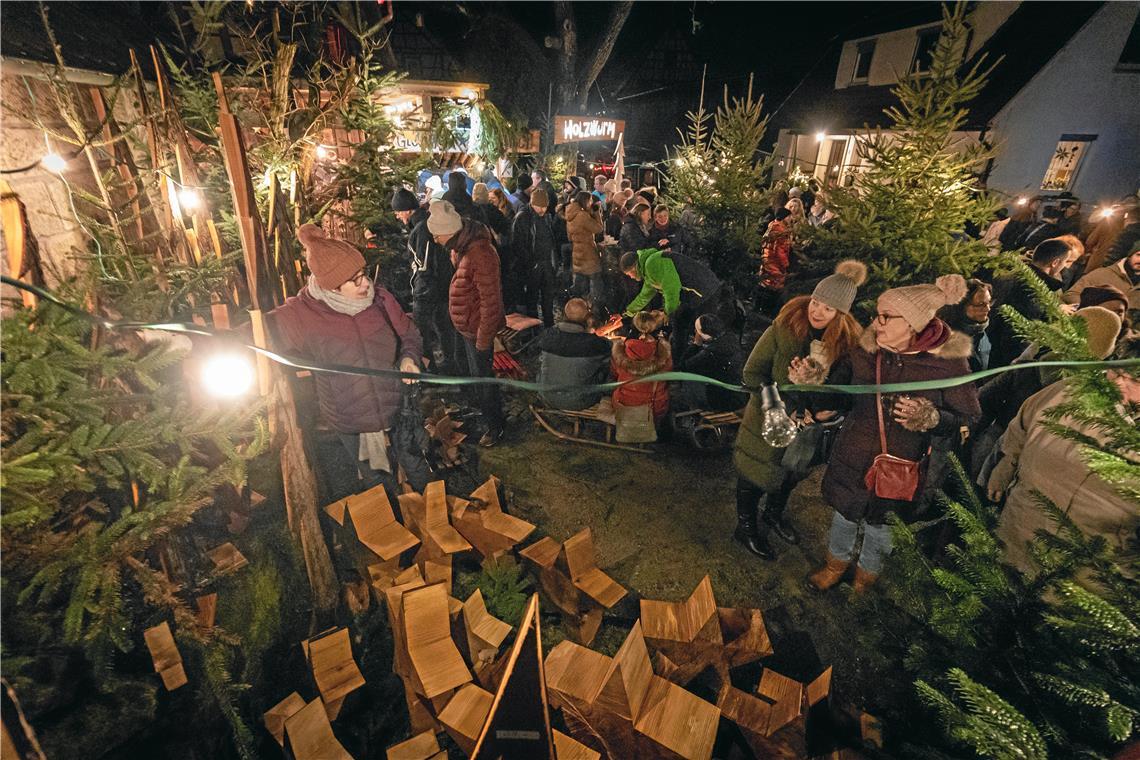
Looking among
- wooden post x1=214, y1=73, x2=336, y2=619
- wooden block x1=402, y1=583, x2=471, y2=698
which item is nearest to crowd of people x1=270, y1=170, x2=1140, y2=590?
wooden post x1=214, y1=73, x2=336, y2=619

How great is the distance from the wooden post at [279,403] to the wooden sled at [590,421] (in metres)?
2.64

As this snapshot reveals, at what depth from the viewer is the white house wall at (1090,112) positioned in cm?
1291

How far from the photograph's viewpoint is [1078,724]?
4.88ft

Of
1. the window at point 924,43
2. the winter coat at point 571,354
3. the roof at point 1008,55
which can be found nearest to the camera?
the winter coat at point 571,354

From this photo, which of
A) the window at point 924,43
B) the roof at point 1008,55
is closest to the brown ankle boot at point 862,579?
the roof at point 1008,55

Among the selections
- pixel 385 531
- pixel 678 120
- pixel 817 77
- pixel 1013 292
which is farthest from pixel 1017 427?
pixel 678 120

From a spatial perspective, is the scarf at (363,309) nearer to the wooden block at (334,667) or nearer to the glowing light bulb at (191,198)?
the glowing light bulb at (191,198)

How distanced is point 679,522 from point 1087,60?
1819cm

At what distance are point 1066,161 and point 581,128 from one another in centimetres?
1398

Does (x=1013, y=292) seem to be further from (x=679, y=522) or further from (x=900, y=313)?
(x=679, y=522)

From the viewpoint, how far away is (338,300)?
3211 mm

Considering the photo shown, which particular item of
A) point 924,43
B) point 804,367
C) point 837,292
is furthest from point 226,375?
point 924,43

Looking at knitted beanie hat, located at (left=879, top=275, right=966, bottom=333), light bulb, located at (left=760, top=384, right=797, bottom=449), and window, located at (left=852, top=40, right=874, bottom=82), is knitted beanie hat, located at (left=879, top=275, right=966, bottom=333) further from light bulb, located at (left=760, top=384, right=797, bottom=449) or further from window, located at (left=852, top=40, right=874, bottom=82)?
window, located at (left=852, top=40, right=874, bottom=82)

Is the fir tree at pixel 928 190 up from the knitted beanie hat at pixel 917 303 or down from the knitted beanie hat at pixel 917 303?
up
